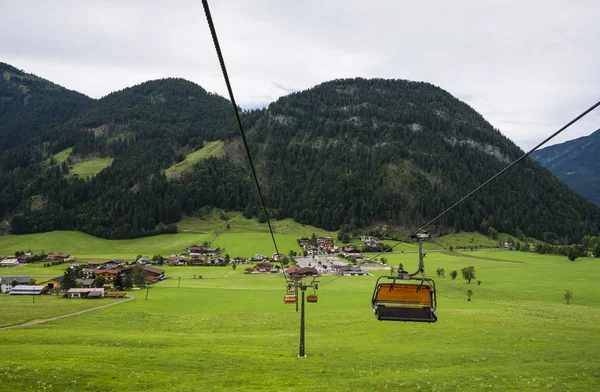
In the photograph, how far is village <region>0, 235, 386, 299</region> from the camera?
7831cm

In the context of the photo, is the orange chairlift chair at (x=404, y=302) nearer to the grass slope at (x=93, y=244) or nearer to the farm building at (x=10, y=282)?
the farm building at (x=10, y=282)

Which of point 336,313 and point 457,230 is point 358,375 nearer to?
point 336,313

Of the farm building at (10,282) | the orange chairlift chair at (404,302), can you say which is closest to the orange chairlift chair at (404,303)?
the orange chairlift chair at (404,302)

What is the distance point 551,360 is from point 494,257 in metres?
113

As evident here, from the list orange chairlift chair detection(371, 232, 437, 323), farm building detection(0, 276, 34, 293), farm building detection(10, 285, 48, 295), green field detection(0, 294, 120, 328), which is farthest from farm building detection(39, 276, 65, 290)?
orange chairlift chair detection(371, 232, 437, 323)

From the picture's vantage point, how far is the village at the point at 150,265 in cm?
7831

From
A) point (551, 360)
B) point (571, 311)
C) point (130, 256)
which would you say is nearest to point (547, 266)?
point (571, 311)

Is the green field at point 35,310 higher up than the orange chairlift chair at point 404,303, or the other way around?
the orange chairlift chair at point 404,303

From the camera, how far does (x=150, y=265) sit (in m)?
123

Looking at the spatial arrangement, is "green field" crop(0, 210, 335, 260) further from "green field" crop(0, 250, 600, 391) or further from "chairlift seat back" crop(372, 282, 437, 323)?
"chairlift seat back" crop(372, 282, 437, 323)

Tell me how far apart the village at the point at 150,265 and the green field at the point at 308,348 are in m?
20.3

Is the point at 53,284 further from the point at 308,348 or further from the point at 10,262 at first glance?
the point at 308,348

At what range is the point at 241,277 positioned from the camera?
100062mm

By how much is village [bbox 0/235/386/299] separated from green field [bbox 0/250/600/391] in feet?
66.5
